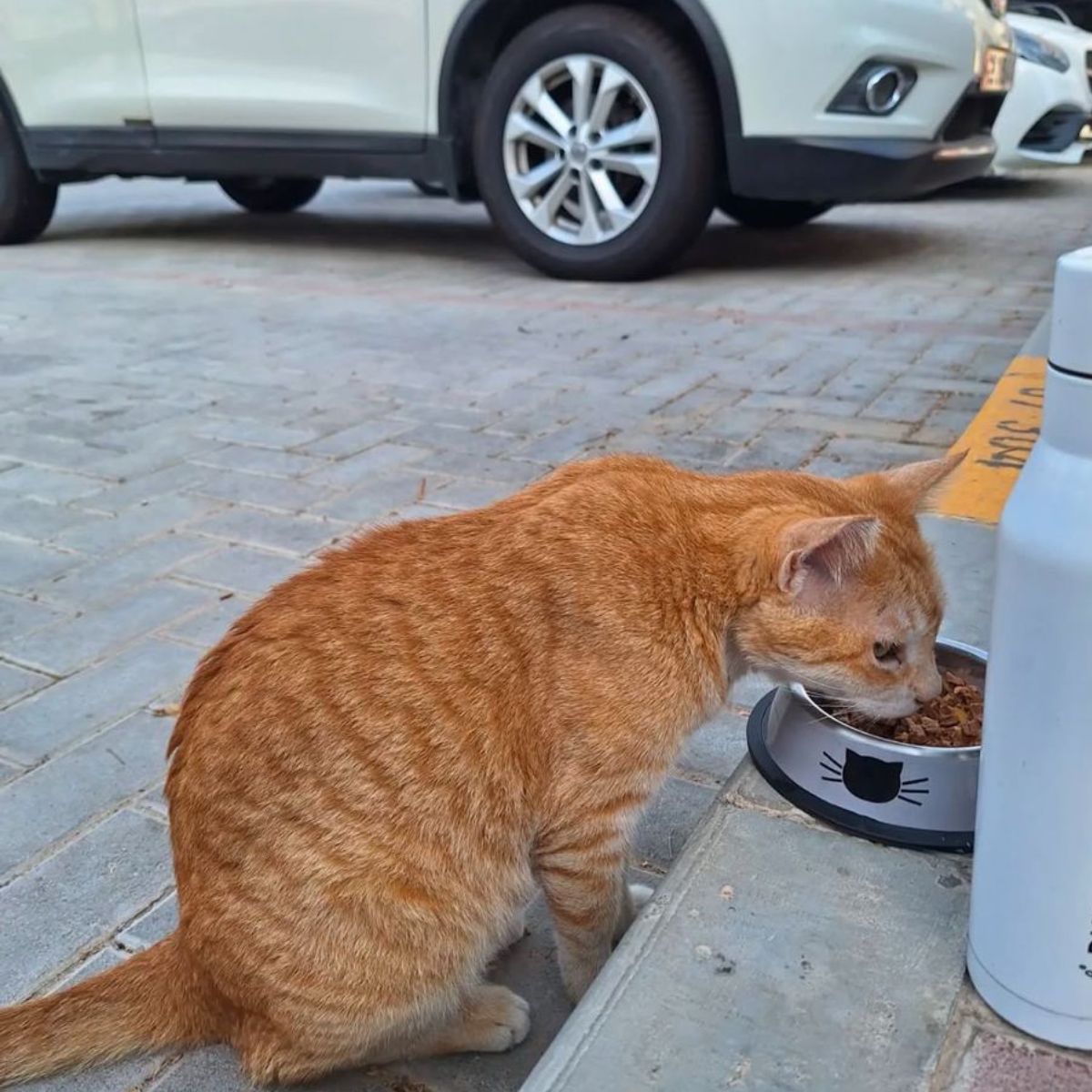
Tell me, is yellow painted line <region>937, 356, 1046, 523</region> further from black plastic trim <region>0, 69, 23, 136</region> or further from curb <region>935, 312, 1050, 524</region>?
black plastic trim <region>0, 69, 23, 136</region>

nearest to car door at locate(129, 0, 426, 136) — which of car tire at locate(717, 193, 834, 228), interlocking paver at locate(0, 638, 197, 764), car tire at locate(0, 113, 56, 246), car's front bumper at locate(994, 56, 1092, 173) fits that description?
car tire at locate(0, 113, 56, 246)

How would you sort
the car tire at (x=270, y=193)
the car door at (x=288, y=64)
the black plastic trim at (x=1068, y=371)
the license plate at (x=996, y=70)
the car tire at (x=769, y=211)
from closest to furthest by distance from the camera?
the black plastic trim at (x=1068, y=371)
the license plate at (x=996, y=70)
the car door at (x=288, y=64)
the car tire at (x=769, y=211)
the car tire at (x=270, y=193)

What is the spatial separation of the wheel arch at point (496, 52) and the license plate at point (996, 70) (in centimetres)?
159

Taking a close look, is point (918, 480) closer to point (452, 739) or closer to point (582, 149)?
point (452, 739)

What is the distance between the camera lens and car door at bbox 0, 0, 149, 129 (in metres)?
7.54

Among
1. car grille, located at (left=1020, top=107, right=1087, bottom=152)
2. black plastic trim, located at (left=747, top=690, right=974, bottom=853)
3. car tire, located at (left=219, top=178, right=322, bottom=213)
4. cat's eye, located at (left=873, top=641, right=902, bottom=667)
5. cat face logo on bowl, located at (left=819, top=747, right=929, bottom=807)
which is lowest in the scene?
car tire, located at (left=219, top=178, right=322, bottom=213)

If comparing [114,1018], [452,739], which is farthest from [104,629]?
[452,739]

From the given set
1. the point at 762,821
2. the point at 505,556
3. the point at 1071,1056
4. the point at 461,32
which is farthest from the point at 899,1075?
the point at 461,32

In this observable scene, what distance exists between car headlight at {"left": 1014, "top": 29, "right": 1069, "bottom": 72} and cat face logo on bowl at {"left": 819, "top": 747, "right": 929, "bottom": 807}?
32.0 ft

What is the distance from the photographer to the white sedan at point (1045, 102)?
31.7 ft

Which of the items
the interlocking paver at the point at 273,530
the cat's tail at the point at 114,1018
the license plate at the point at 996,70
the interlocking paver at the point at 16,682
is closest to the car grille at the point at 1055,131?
the license plate at the point at 996,70

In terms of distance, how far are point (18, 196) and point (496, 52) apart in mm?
3971

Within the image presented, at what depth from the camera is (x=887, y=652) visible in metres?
1.96

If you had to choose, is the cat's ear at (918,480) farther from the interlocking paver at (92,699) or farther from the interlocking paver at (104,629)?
the interlocking paver at (104,629)
